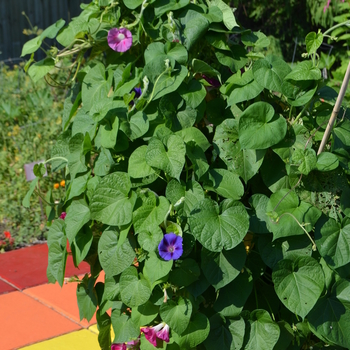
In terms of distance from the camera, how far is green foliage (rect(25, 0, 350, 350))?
5.10 feet

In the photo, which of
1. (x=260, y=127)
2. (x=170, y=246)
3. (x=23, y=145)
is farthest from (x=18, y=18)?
(x=170, y=246)

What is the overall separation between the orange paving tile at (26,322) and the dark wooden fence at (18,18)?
7.40 meters

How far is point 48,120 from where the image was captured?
192 inches

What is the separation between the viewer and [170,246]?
1501mm

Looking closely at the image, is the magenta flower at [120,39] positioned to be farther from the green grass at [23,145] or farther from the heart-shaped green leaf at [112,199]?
the green grass at [23,145]

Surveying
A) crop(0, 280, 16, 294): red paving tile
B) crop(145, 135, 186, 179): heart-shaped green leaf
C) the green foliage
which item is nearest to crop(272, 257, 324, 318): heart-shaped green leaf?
the green foliage

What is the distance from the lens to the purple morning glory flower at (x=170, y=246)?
1.48 meters

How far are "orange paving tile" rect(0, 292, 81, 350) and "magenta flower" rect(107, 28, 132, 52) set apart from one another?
4.72 ft

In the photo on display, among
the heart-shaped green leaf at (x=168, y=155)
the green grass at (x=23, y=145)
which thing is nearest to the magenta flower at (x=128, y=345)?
the heart-shaped green leaf at (x=168, y=155)

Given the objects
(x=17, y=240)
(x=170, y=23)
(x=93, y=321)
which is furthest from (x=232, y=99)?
(x=17, y=240)

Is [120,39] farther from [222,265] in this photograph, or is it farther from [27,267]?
[27,267]

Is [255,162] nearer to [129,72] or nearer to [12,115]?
[129,72]

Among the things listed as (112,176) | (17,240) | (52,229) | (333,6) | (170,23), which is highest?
(170,23)

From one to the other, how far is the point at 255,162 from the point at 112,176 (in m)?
0.45
